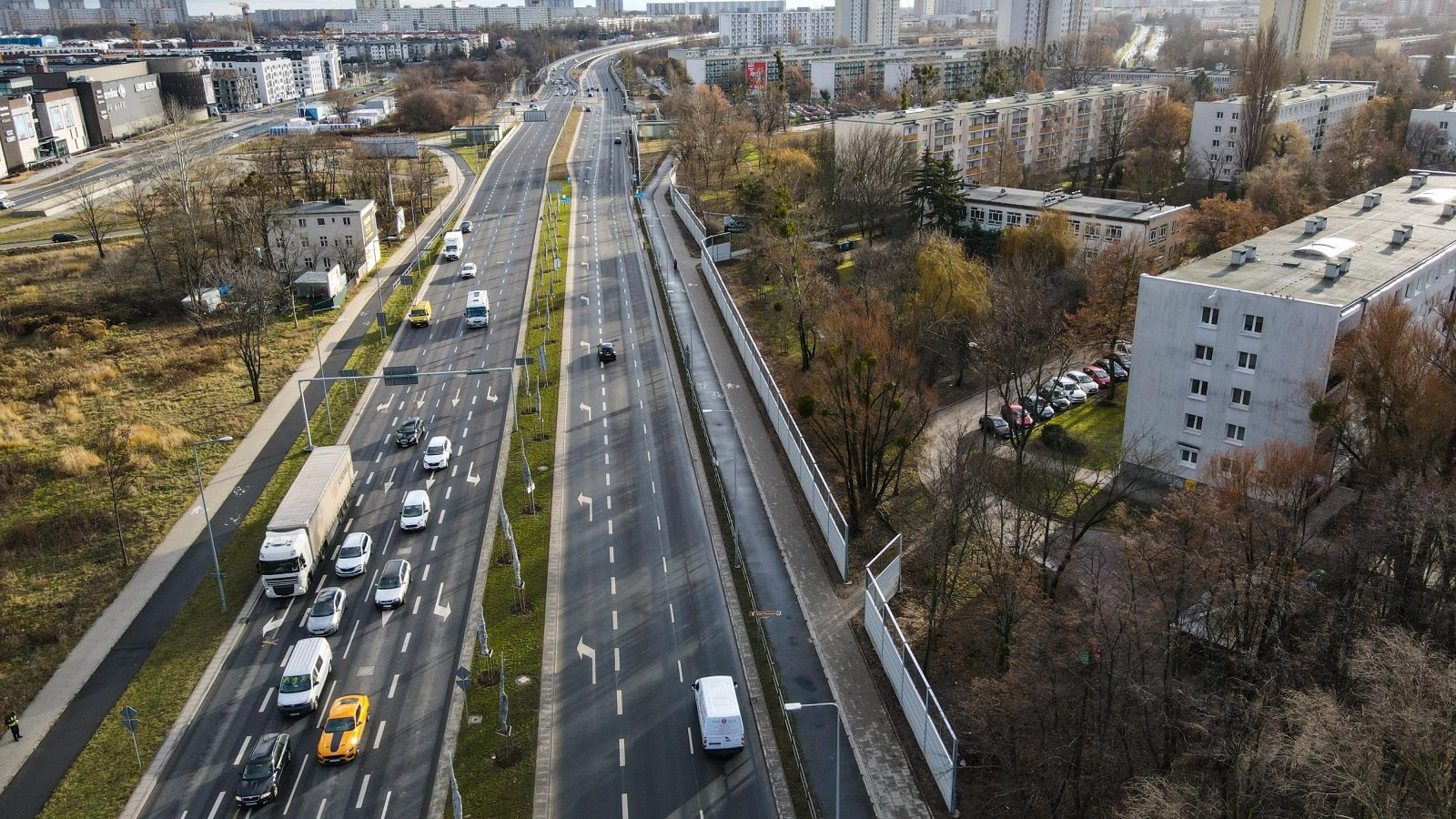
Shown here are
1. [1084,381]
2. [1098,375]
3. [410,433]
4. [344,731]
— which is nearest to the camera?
[344,731]

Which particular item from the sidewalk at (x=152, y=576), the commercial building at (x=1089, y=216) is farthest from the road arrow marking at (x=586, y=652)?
the commercial building at (x=1089, y=216)

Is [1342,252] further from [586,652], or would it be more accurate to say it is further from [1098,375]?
[586,652]

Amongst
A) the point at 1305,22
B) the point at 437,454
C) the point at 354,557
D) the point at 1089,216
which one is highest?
the point at 1305,22

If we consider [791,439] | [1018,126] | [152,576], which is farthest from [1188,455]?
[1018,126]

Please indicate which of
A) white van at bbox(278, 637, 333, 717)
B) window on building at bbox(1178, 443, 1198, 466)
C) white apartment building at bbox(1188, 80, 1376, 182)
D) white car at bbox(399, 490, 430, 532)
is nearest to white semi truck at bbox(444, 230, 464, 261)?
white car at bbox(399, 490, 430, 532)

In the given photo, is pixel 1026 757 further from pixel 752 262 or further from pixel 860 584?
pixel 752 262

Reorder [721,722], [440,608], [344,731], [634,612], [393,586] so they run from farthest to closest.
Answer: [393,586] → [440,608] → [634,612] → [344,731] → [721,722]

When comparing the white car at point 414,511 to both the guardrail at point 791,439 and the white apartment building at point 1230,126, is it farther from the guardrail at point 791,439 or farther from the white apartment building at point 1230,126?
the white apartment building at point 1230,126

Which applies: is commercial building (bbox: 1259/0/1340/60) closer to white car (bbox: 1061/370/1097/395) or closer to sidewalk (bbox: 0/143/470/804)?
white car (bbox: 1061/370/1097/395)
